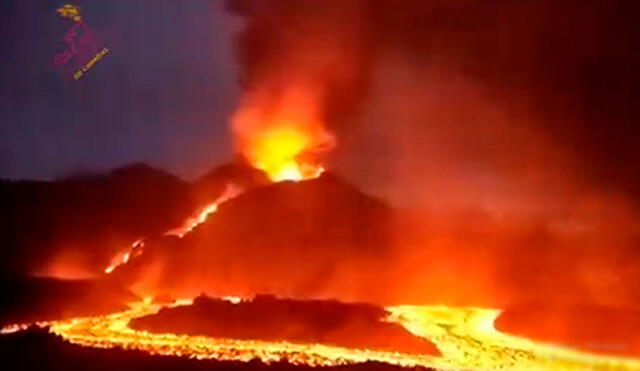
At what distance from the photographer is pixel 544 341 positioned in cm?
2739

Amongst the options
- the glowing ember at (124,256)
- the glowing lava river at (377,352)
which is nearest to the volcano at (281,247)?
the glowing ember at (124,256)

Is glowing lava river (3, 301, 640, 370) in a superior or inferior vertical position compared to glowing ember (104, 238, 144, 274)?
inferior

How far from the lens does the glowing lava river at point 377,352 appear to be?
22.6m

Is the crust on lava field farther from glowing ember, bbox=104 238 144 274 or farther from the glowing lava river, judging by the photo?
glowing ember, bbox=104 238 144 274

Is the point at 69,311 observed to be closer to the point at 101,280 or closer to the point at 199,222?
the point at 101,280

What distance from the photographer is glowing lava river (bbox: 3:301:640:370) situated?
22594 millimetres

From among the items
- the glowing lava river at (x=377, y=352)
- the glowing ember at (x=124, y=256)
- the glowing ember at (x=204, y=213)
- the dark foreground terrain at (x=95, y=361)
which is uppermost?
the glowing ember at (x=204, y=213)

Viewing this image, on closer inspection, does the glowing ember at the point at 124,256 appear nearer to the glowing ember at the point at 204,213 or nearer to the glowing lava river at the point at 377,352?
the glowing ember at the point at 204,213

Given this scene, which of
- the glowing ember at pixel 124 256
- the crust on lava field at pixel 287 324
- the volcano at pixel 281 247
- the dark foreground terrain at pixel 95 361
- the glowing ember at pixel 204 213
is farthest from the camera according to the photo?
the glowing ember at pixel 204 213

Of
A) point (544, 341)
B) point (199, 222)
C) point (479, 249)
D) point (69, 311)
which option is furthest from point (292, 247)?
point (544, 341)

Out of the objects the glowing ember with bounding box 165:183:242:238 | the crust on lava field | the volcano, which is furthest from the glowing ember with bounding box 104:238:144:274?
the crust on lava field

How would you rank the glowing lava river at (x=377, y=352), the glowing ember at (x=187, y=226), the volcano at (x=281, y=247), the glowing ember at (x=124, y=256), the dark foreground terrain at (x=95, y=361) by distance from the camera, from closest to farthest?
the dark foreground terrain at (x=95, y=361)
the glowing lava river at (x=377, y=352)
the volcano at (x=281, y=247)
the glowing ember at (x=124, y=256)
the glowing ember at (x=187, y=226)

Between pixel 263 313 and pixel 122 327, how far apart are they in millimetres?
3379

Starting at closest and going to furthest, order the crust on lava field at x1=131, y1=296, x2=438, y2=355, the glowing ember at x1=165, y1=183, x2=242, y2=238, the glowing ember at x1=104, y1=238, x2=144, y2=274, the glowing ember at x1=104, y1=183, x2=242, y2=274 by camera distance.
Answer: the crust on lava field at x1=131, y1=296, x2=438, y2=355 → the glowing ember at x1=104, y1=238, x2=144, y2=274 → the glowing ember at x1=104, y1=183, x2=242, y2=274 → the glowing ember at x1=165, y1=183, x2=242, y2=238
